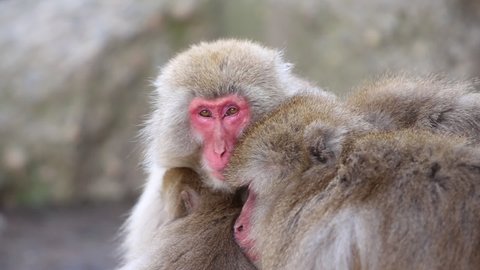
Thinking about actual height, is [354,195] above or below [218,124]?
below

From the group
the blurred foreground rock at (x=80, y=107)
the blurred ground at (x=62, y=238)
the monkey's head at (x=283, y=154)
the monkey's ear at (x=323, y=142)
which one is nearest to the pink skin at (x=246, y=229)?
the monkey's head at (x=283, y=154)

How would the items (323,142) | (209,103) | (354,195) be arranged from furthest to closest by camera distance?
(209,103) → (323,142) → (354,195)

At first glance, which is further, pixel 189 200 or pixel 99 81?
pixel 99 81

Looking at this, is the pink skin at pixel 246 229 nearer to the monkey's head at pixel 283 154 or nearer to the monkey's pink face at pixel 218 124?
the monkey's head at pixel 283 154

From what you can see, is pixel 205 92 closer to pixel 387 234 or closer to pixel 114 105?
pixel 387 234

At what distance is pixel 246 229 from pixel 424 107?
0.83 meters

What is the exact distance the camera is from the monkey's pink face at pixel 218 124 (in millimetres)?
3518

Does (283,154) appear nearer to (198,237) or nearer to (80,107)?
(198,237)

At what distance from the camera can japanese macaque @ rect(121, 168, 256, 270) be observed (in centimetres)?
320

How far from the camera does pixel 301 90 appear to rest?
3.75 meters

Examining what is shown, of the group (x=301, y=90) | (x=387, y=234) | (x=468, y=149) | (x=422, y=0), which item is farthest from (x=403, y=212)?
(x=422, y=0)

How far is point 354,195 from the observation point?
280 cm

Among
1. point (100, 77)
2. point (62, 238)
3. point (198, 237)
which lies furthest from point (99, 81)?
point (198, 237)

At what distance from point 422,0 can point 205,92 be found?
3867mm
